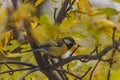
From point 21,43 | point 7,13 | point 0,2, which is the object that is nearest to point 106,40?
point 7,13

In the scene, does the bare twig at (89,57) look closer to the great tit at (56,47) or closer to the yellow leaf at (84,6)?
the great tit at (56,47)

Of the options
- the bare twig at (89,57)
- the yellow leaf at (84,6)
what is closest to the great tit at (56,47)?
the bare twig at (89,57)

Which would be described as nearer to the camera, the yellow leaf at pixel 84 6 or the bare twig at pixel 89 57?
the bare twig at pixel 89 57

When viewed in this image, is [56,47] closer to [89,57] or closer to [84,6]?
[89,57]

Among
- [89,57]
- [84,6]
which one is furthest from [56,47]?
[84,6]

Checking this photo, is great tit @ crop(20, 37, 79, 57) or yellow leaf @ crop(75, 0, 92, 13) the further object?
yellow leaf @ crop(75, 0, 92, 13)

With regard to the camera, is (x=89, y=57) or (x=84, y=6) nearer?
(x=89, y=57)

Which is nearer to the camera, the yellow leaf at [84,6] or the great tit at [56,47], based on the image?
the great tit at [56,47]

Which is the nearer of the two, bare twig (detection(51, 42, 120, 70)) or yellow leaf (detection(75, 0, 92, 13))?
bare twig (detection(51, 42, 120, 70))

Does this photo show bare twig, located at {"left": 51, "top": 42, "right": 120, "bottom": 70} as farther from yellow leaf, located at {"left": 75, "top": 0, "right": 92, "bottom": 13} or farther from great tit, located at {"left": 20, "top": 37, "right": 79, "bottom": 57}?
yellow leaf, located at {"left": 75, "top": 0, "right": 92, "bottom": 13}

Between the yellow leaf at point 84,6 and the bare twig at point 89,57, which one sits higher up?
the yellow leaf at point 84,6

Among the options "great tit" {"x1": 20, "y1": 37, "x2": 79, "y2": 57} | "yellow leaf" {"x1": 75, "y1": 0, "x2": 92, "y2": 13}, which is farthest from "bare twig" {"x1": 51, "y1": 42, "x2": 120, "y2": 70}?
"yellow leaf" {"x1": 75, "y1": 0, "x2": 92, "y2": 13}

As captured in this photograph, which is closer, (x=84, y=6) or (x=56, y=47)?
(x=56, y=47)

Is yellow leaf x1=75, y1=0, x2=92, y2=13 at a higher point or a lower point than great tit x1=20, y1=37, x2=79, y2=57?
higher
